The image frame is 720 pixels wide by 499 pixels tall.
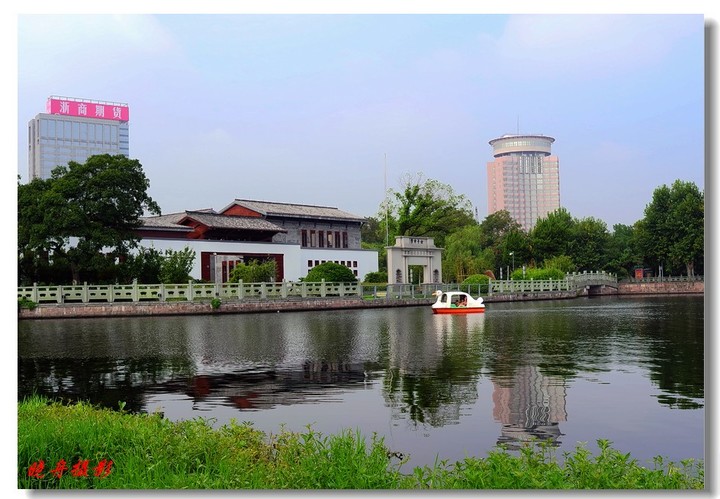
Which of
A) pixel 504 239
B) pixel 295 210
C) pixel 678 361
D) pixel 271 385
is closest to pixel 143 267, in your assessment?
pixel 295 210

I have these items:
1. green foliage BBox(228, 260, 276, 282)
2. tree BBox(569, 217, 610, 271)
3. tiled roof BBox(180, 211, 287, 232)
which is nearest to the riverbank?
green foliage BBox(228, 260, 276, 282)

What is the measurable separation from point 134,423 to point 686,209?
26.1 metres

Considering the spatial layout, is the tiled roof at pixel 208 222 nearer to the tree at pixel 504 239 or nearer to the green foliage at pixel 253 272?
the green foliage at pixel 253 272

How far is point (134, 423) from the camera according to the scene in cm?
633

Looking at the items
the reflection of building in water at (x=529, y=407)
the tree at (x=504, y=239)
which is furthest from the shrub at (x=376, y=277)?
the reflection of building in water at (x=529, y=407)

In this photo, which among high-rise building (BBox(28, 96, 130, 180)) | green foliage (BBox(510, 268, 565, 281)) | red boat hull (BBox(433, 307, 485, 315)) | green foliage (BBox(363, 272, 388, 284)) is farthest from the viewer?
green foliage (BBox(510, 268, 565, 281))

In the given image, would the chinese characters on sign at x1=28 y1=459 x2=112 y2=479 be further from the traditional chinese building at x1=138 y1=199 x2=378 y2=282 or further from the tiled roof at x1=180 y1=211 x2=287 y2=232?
the tiled roof at x1=180 y1=211 x2=287 y2=232

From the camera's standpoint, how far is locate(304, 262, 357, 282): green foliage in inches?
1443

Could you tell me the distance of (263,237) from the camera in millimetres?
41188

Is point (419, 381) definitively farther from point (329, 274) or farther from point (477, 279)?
point (477, 279)

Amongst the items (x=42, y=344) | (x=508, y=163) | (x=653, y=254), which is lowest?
(x=42, y=344)

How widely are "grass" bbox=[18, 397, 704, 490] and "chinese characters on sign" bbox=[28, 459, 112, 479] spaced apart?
0.01 metres
